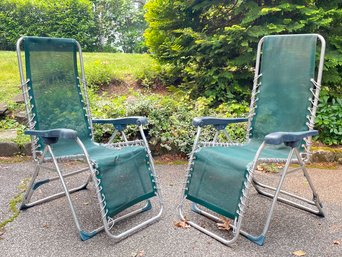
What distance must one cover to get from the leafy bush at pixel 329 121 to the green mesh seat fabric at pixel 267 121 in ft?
4.63

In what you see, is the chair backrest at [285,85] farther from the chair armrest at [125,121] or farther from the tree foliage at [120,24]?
the tree foliage at [120,24]

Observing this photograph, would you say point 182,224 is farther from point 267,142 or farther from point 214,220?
point 267,142

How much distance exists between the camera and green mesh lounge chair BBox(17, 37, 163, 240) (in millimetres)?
2111

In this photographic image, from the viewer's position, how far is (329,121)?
380cm

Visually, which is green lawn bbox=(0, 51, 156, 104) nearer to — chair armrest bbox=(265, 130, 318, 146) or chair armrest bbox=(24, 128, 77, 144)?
chair armrest bbox=(24, 128, 77, 144)

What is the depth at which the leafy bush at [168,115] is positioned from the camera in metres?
3.66

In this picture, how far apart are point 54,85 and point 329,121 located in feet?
9.82

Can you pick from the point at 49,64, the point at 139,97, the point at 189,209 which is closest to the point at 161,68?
the point at 139,97

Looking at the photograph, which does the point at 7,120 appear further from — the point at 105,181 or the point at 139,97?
the point at 105,181

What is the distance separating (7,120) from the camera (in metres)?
4.14

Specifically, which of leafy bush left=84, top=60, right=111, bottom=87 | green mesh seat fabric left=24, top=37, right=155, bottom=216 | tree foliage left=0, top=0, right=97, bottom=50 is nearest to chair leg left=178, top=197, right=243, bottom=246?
green mesh seat fabric left=24, top=37, right=155, bottom=216

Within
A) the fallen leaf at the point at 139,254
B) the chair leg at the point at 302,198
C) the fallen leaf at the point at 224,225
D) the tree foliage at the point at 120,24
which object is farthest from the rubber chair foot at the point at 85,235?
the tree foliage at the point at 120,24

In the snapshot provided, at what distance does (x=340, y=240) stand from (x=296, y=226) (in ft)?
0.94

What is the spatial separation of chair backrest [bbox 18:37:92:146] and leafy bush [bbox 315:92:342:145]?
8.68 ft
